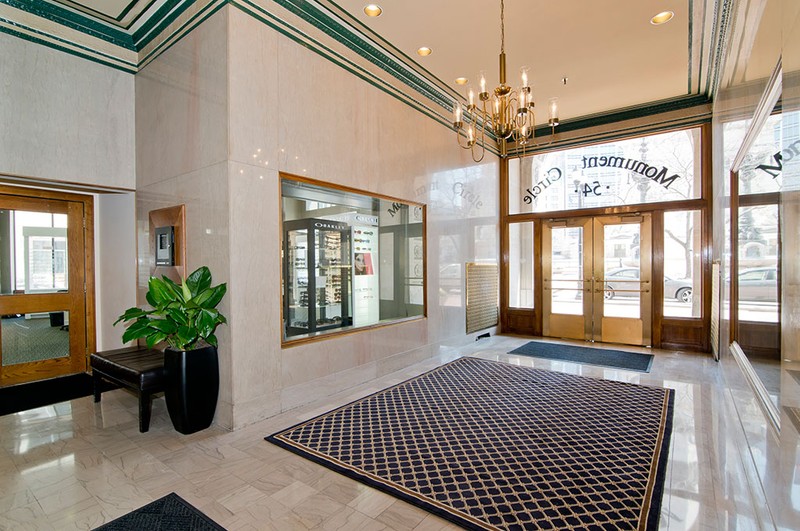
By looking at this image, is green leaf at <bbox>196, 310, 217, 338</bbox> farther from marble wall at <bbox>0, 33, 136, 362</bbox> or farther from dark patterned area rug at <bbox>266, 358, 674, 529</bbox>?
marble wall at <bbox>0, 33, 136, 362</bbox>

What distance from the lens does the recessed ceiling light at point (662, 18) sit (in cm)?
424

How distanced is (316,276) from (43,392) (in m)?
3.21

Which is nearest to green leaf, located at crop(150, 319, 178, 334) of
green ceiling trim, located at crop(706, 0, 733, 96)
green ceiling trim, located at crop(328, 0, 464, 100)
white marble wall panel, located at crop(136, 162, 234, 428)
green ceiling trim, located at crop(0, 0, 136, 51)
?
white marble wall panel, located at crop(136, 162, 234, 428)

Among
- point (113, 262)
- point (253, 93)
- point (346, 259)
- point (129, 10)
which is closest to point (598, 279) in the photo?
point (346, 259)

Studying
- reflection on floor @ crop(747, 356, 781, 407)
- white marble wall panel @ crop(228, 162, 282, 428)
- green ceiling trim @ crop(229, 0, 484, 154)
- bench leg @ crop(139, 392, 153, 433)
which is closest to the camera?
reflection on floor @ crop(747, 356, 781, 407)

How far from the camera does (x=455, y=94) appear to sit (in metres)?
6.32

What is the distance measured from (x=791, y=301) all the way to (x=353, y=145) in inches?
156

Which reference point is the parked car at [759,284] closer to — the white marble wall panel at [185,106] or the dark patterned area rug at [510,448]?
the dark patterned area rug at [510,448]

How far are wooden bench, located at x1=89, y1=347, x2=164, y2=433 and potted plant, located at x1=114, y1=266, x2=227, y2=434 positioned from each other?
0.36ft

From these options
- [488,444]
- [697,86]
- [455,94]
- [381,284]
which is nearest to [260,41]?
[381,284]

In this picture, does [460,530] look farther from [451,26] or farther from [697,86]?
[697,86]

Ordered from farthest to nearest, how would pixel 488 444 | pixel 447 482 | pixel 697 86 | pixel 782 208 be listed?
1. pixel 697 86
2. pixel 488 444
3. pixel 447 482
4. pixel 782 208

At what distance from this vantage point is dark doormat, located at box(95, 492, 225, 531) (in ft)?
6.87

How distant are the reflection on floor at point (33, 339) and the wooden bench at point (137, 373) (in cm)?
117
